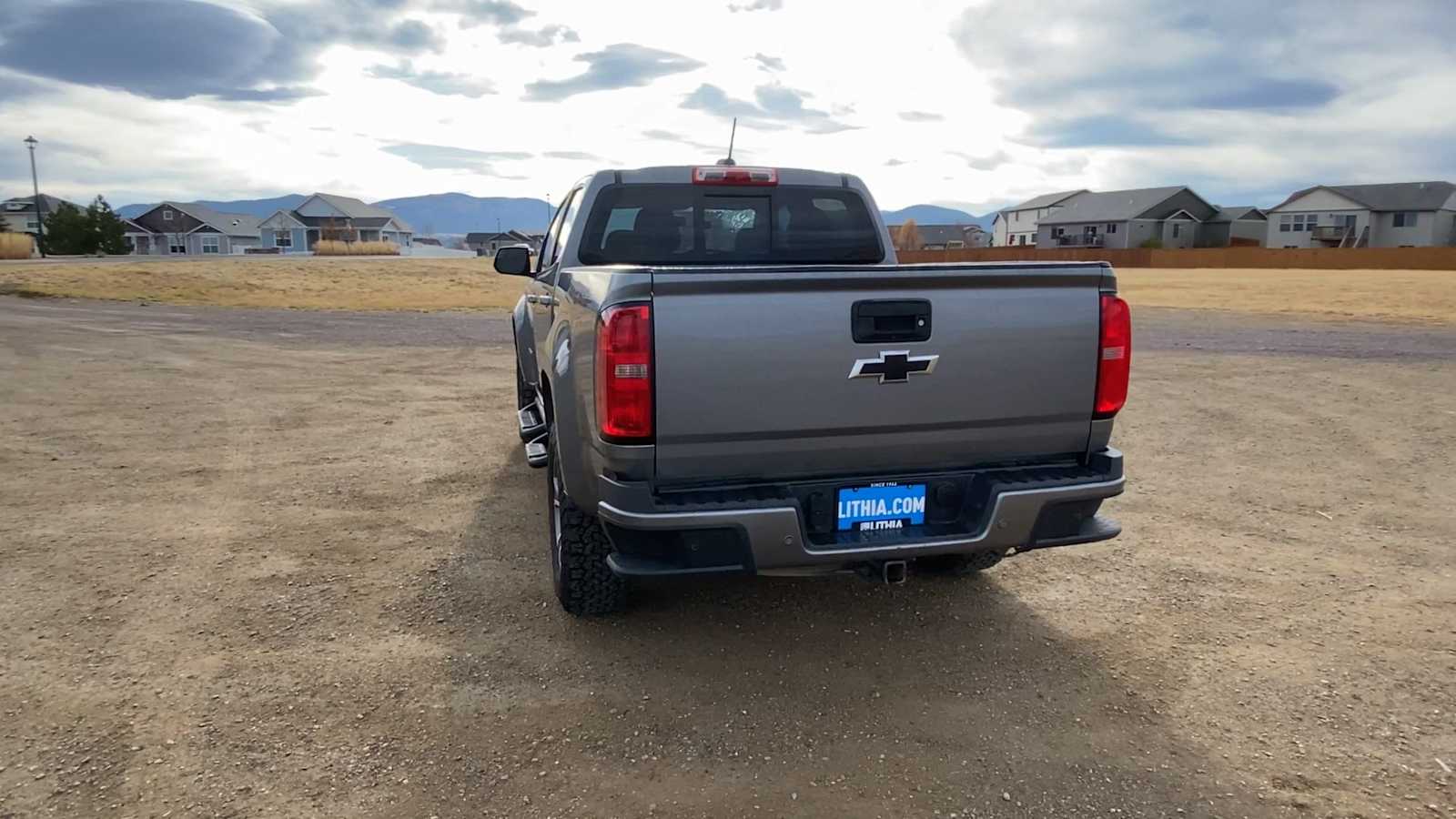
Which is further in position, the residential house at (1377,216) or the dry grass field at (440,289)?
the residential house at (1377,216)

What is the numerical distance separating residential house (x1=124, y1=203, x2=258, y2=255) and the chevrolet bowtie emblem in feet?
348

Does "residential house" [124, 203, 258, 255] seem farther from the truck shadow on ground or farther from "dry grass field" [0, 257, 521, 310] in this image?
the truck shadow on ground

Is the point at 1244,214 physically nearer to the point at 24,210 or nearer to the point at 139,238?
the point at 139,238

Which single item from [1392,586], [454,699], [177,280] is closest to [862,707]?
[454,699]

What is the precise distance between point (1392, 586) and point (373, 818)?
15.7ft

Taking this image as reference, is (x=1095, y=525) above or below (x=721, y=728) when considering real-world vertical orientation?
above

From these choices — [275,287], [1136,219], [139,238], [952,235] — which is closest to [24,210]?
[139,238]

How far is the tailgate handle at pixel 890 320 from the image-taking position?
10.8ft

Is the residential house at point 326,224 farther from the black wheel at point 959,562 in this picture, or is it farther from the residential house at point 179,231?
the black wheel at point 959,562

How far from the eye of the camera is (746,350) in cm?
321

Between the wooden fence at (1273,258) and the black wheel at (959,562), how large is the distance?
134 ft

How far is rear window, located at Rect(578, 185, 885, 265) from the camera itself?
511cm

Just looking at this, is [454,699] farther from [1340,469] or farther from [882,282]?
[1340,469]

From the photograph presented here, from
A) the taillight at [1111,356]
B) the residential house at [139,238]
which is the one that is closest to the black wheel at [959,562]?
the taillight at [1111,356]
